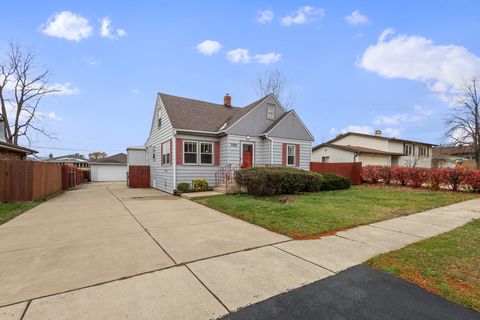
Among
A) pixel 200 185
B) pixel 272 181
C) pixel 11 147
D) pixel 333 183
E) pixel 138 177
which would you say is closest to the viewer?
pixel 272 181

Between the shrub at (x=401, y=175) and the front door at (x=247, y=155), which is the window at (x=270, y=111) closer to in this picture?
the front door at (x=247, y=155)

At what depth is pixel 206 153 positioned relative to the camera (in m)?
14.4

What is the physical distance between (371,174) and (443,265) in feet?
49.5

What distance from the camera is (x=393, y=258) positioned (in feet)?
13.2

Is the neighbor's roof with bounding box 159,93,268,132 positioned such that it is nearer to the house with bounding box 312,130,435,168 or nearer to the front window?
the front window

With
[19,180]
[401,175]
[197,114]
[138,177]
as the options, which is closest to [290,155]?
[197,114]


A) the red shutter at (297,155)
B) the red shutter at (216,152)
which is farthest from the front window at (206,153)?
the red shutter at (297,155)

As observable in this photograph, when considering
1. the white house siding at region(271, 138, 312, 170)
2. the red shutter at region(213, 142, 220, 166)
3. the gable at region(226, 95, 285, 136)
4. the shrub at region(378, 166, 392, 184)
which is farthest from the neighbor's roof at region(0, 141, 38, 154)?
the shrub at region(378, 166, 392, 184)

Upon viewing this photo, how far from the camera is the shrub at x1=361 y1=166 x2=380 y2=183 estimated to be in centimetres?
1712

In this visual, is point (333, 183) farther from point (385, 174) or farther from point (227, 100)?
point (227, 100)

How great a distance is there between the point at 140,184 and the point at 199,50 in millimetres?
11072

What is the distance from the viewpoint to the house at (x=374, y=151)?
936 inches

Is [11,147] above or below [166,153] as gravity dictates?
above

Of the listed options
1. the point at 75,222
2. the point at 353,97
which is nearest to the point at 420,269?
the point at 75,222
